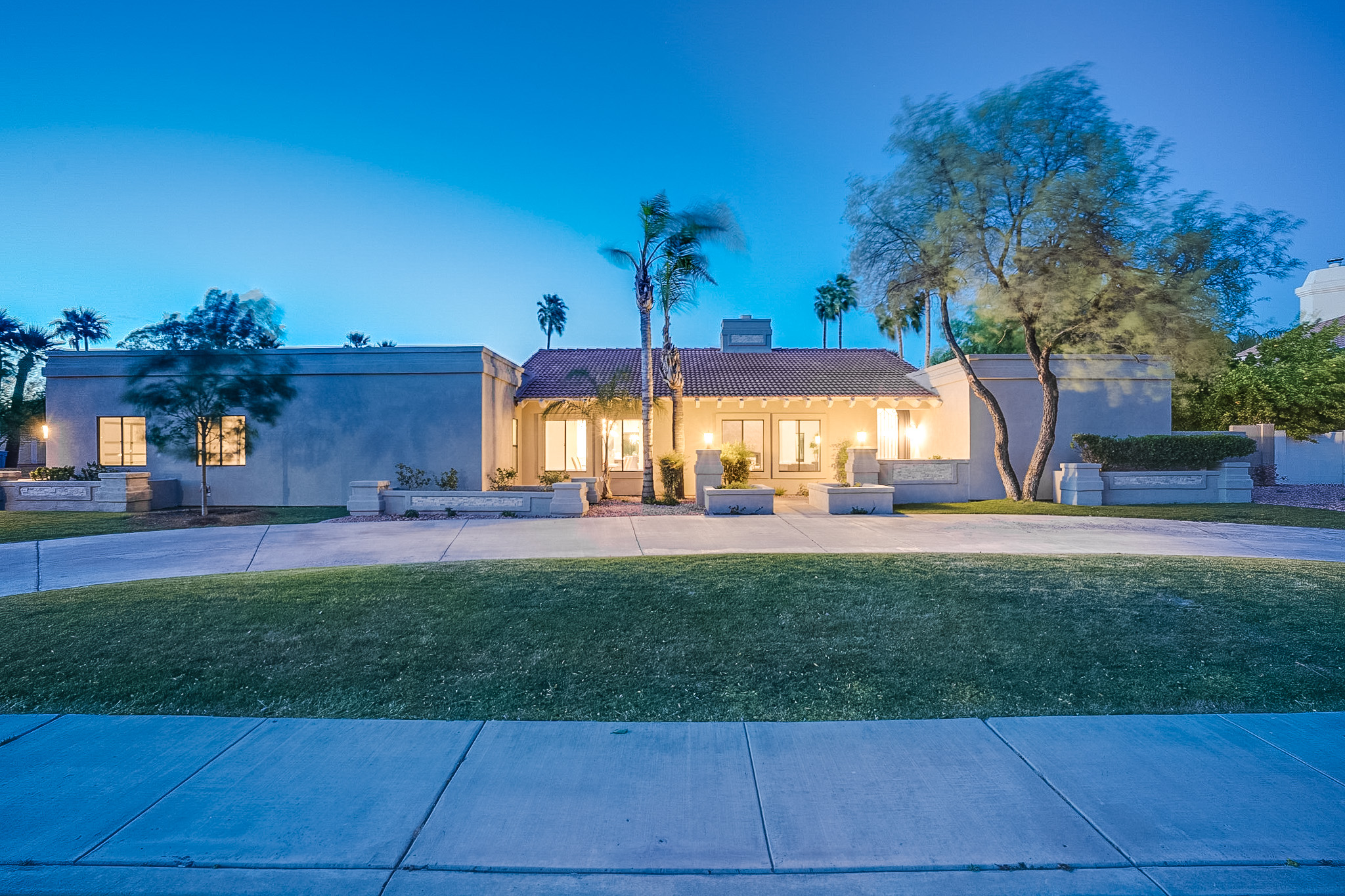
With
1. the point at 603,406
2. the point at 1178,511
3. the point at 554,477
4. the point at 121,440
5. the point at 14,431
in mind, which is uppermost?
the point at 14,431

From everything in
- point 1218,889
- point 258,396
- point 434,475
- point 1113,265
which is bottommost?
point 1218,889

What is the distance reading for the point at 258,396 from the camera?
50.0 ft

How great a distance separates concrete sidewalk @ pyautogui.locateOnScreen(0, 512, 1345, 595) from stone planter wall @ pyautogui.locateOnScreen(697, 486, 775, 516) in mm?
880

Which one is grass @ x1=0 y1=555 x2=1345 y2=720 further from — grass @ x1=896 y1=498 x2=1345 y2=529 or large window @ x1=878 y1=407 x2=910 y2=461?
large window @ x1=878 y1=407 x2=910 y2=461

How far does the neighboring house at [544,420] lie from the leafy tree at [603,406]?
0.26 metres

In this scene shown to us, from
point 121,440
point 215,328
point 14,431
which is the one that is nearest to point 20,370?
point 14,431

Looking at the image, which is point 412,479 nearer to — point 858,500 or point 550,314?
point 858,500

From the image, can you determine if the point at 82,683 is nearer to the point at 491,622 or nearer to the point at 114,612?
the point at 114,612

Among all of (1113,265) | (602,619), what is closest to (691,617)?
(602,619)

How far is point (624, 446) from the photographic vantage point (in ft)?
65.4

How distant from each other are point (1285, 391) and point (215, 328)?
102 ft

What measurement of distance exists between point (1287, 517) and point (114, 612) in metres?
18.6

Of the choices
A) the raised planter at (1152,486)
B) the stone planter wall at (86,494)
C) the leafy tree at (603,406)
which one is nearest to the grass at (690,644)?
the raised planter at (1152,486)

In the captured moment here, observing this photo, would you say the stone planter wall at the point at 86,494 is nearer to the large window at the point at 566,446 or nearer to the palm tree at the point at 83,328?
the large window at the point at 566,446
